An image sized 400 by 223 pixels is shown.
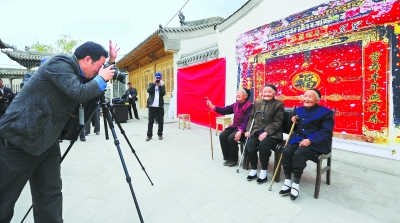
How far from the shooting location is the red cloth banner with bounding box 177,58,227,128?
19.6 feet

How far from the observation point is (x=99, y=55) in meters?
1.44

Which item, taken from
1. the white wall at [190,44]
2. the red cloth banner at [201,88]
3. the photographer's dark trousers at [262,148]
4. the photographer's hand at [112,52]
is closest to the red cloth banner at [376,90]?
the photographer's dark trousers at [262,148]

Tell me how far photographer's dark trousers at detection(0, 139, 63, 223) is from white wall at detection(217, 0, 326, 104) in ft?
14.2

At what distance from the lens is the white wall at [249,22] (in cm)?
391

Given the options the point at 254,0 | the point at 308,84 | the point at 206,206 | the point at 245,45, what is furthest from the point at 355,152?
the point at 254,0

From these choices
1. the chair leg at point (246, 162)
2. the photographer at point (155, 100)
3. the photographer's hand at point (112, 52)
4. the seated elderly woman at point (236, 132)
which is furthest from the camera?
the photographer at point (155, 100)

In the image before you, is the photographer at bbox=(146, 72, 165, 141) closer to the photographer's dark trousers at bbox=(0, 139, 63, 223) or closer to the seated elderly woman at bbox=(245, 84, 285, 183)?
the seated elderly woman at bbox=(245, 84, 285, 183)

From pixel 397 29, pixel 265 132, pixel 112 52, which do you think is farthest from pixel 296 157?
pixel 397 29

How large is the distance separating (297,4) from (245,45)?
146 centimetres

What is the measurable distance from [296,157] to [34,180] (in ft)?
7.94

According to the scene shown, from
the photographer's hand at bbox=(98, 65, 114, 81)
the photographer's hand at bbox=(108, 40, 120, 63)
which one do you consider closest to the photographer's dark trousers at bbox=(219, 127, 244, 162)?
the photographer's hand at bbox=(108, 40, 120, 63)

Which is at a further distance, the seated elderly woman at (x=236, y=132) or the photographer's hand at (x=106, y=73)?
the seated elderly woman at (x=236, y=132)

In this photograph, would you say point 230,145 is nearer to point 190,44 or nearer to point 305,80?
point 305,80

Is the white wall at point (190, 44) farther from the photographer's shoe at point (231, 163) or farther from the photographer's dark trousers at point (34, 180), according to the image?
the photographer's dark trousers at point (34, 180)
